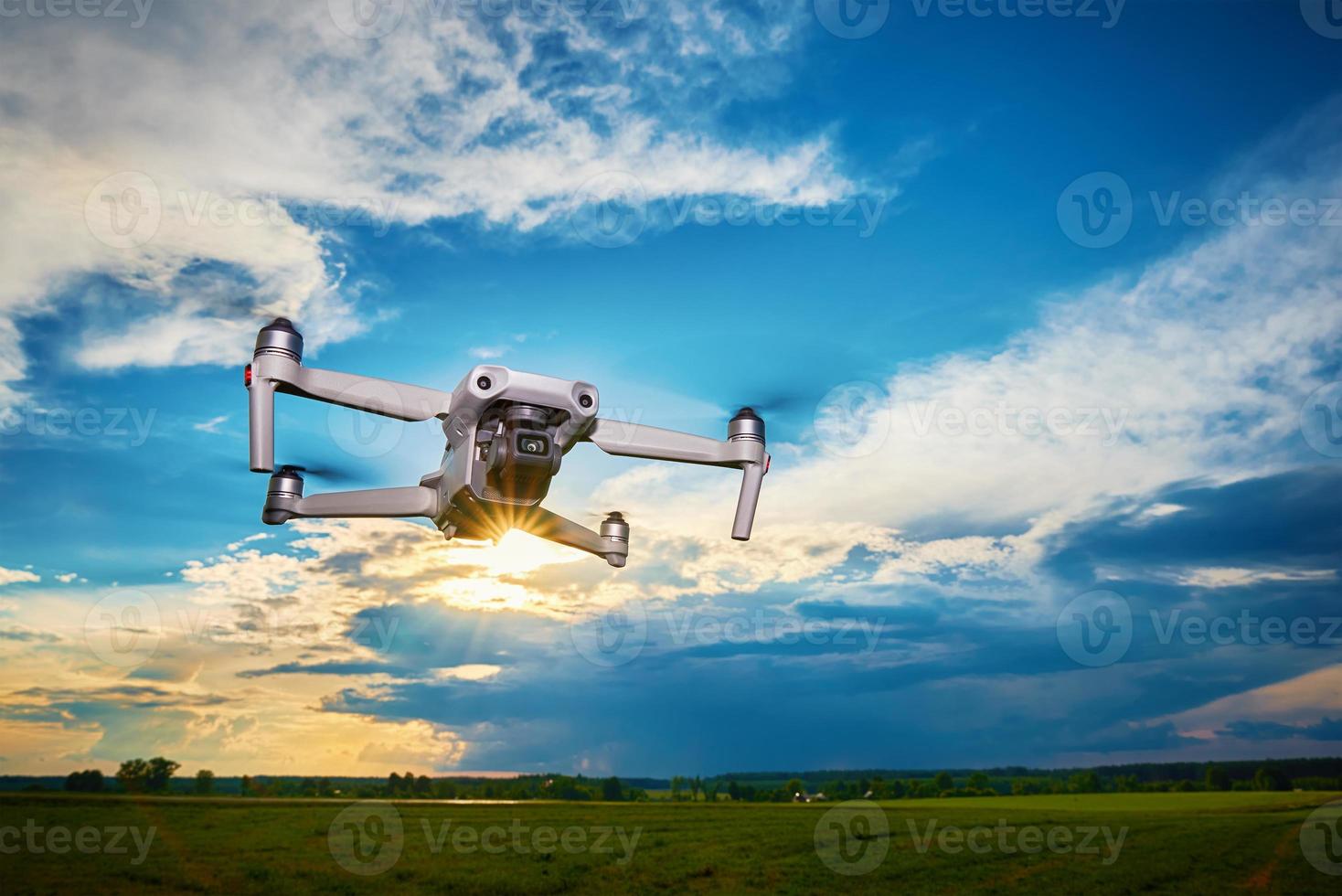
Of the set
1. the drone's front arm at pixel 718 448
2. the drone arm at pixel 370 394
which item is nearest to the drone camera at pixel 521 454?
the drone arm at pixel 370 394

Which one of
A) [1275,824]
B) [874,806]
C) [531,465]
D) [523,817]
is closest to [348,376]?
[531,465]

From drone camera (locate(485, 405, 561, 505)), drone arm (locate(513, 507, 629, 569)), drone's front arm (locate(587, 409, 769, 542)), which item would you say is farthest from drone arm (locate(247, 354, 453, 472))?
drone's front arm (locate(587, 409, 769, 542))

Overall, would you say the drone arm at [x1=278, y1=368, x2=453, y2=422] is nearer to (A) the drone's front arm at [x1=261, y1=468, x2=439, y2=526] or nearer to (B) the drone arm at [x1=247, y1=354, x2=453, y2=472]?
(B) the drone arm at [x1=247, y1=354, x2=453, y2=472]

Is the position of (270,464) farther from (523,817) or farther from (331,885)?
(523,817)

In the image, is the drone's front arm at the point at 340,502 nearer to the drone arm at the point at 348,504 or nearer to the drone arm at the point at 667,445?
the drone arm at the point at 348,504

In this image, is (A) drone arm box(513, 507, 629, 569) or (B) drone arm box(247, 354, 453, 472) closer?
(B) drone arm box(247, 354, 453, 472)
